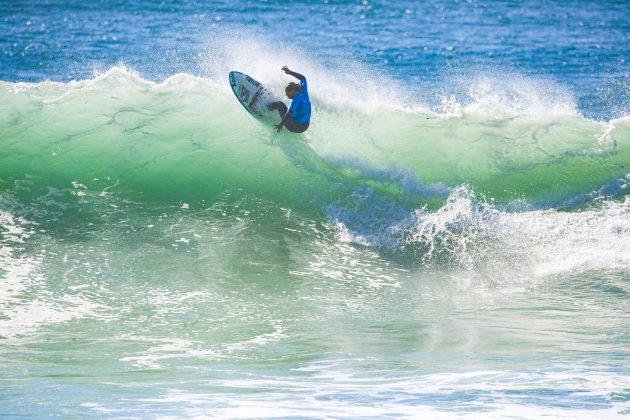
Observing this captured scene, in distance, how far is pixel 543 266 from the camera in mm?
9633

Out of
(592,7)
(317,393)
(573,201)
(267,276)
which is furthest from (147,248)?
(592,7)

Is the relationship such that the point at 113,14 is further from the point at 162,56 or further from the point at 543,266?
the point at 543,266

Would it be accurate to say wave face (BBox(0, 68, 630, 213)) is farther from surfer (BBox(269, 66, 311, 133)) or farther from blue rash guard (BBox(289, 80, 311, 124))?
blue rash guard (BBox(289, 80, 311, 124))

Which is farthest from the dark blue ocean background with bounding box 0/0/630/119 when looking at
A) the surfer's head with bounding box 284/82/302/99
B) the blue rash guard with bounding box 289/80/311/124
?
the surfer's head with bounding box 284/82/302/99

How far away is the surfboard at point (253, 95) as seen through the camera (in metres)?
11.4

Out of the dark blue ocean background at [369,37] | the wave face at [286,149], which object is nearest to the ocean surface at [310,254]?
the wave face at [286,149]

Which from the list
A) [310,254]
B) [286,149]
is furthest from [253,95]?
[310,254]

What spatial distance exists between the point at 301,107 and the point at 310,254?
2.09 m

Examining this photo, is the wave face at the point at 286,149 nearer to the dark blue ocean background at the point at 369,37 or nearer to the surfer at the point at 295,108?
the surfer at the point at 295,108

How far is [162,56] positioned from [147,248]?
35.8 feet

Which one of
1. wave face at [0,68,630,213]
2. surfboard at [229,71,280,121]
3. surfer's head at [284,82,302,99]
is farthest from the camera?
surfboard at [229,71,280,121]

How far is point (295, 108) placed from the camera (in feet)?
35.6

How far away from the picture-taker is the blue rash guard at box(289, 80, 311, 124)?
35.2 ft

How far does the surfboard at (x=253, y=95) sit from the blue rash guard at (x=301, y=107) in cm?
49
